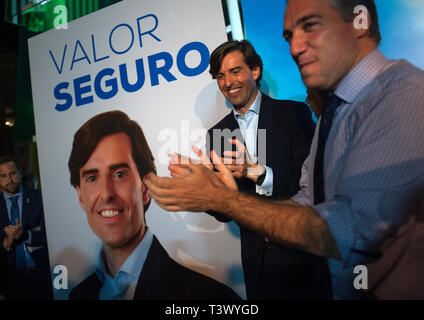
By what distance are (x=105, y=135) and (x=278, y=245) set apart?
1.31 metres

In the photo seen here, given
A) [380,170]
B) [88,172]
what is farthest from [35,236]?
[380,170]

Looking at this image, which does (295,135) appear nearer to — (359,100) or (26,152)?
(359,100)

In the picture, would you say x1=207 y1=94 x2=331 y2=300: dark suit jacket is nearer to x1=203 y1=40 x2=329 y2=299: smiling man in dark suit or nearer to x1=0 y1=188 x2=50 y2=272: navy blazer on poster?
x1=203 y1=40 x2=329 y2=299: smiling man in dark suit

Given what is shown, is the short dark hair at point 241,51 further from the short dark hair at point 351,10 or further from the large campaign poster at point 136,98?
the short dark hair at point 351,10

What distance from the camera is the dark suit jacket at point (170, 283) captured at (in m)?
1.55

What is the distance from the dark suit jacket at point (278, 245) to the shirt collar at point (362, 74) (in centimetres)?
42

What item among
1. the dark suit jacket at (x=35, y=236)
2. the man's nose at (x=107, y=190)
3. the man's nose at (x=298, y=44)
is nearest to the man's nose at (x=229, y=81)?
the man's nose at (x=298, y=44)

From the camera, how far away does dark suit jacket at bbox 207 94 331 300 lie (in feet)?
4.41

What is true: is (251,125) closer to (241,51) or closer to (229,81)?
(229,81)

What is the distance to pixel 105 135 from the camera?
6.14 feet

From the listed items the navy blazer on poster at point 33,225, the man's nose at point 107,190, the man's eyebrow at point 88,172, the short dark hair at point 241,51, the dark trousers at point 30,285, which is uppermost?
the short dark hair at point 241,51

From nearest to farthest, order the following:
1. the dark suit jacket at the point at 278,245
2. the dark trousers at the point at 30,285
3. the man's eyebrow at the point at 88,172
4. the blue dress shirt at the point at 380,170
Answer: the blue dress shirt at the point at 380,170, the dark suit jacket at the point at 278,245, the man's eyebrow at the point at 88,172, the dark trousers at the point at 30,285

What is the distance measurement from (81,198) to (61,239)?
394 millimetres

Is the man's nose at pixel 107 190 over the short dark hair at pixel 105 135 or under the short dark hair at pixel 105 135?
under
